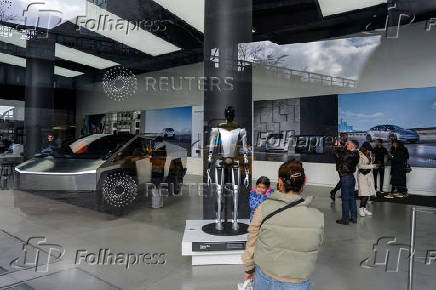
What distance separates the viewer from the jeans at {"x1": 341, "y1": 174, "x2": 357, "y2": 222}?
15.3 feet

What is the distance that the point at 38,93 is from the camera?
211 inches

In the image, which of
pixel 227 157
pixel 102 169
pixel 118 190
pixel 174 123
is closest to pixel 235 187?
pixel 227 157

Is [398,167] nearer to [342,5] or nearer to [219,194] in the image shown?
[342,5]

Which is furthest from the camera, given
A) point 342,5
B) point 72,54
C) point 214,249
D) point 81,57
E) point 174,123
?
point 174,123

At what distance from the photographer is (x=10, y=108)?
4.66 m

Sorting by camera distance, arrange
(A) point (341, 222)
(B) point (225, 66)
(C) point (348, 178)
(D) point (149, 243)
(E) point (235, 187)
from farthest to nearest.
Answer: (A) point (341, 222) → (C) point (348, 178) → (B) point (225, 66) → (D) point (149, 243) → (E) point (235, 187)

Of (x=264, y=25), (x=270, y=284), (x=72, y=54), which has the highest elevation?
(x=264, y=25)

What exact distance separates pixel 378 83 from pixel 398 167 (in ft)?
7.06

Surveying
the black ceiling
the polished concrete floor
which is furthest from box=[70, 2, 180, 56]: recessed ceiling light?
the polished concrete floor

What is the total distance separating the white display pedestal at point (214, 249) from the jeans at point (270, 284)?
1540 millimetres

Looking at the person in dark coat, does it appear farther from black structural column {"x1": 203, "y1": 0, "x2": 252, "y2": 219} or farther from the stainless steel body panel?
the stainless steel body panel

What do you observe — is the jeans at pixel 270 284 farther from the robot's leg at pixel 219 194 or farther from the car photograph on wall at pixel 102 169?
the car photograph on wall at pixel 102 169

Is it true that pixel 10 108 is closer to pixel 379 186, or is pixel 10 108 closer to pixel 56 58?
pixel 56 58

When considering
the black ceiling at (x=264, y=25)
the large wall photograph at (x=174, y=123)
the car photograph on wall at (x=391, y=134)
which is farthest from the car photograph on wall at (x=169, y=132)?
the car photograph on wall at (x=391, y=134)
